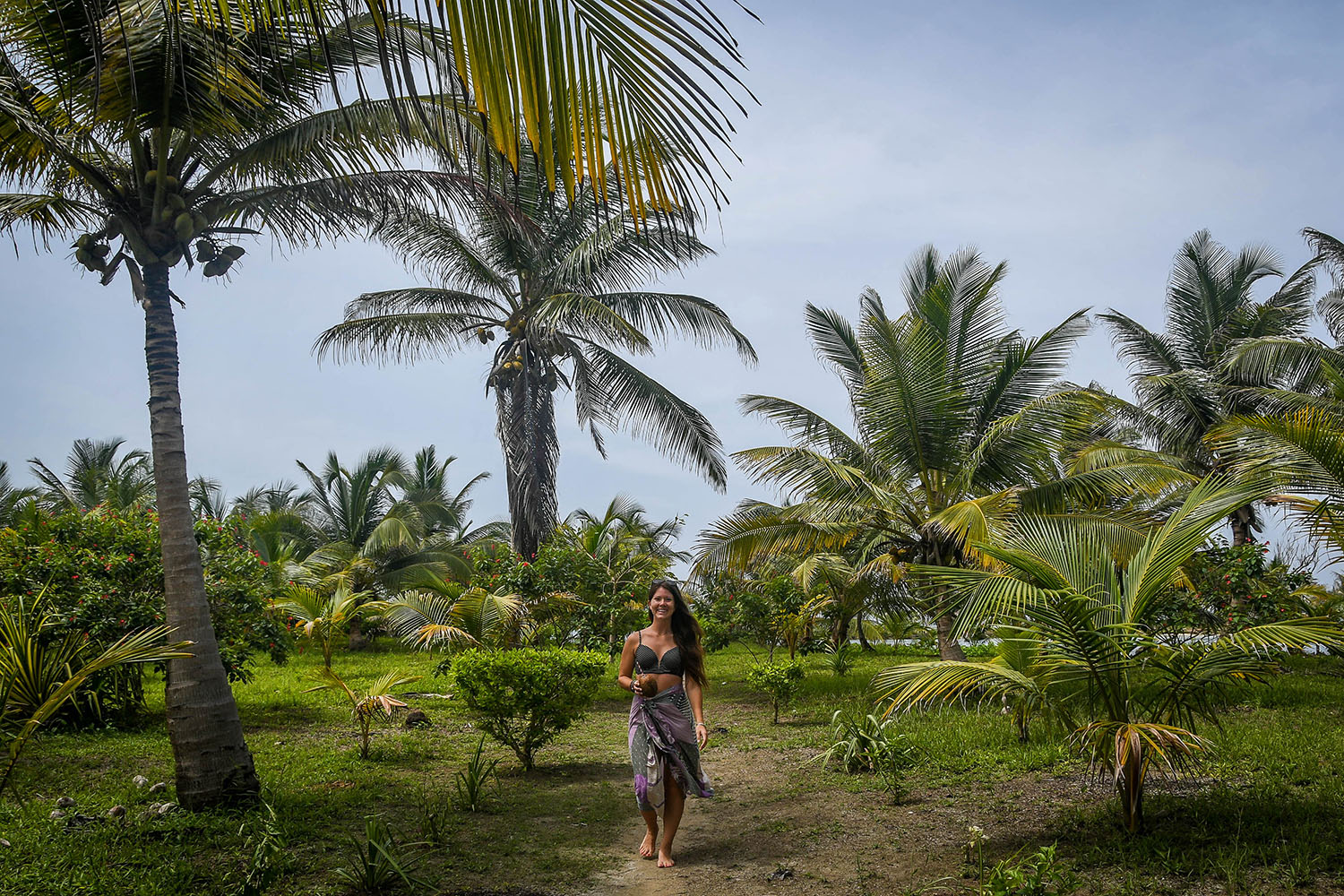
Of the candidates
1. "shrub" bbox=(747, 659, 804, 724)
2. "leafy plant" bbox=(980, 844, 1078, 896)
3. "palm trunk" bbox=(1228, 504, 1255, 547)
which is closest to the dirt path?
"leafy plant" bbox=(980, 844, 1078, 896)

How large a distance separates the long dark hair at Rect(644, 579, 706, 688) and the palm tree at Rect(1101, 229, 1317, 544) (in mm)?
17321

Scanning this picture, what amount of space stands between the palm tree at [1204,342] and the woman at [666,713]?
1741cm

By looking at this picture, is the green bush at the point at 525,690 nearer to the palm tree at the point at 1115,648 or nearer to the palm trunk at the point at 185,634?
the palm trunk at the point at 185,634

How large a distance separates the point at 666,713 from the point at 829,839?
154 cm

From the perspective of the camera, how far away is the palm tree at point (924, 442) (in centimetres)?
1111

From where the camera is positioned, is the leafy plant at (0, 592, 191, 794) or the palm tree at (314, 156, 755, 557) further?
the palm tree at (314, 156, 755, 557)

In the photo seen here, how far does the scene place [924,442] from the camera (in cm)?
1148

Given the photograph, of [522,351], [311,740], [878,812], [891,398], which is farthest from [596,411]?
[878,812]

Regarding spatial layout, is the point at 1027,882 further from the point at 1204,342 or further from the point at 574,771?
the point at 1204,342

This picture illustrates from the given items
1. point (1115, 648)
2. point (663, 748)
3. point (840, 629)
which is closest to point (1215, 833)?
point (1115, 648)

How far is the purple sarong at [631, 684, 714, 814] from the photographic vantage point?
5.28 m

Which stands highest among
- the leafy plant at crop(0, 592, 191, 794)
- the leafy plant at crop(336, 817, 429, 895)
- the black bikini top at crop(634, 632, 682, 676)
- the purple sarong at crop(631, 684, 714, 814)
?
the leafy plant at crop(0, 592, 191, 794)

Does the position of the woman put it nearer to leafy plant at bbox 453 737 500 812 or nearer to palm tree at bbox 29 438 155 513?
leafy plant at bbox 453 737 500 812

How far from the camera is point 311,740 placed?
9.79 metres
